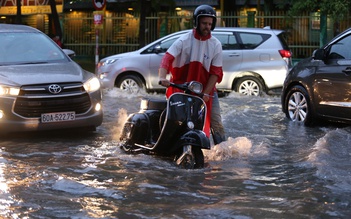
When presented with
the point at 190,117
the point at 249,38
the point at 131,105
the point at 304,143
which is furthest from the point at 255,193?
the point at 249,38

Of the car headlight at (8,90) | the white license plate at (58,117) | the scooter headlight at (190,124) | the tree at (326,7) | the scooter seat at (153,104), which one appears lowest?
the white license plate at (58,117)

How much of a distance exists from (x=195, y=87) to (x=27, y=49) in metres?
4.20

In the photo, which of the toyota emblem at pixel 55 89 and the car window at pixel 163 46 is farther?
the car window at pixel 163 46

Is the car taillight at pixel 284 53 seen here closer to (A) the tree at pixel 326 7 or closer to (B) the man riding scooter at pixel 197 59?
(A) the tree at pixel 326 7

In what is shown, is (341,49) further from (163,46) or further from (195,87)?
(163,46)

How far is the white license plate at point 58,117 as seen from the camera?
9.21 metres

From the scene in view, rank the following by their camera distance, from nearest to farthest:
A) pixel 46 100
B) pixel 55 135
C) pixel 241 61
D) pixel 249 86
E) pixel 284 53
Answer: pixel 46 100 → pixel 55 135 → pixel 284 53 → pixel 241 61 → pixel 249 86

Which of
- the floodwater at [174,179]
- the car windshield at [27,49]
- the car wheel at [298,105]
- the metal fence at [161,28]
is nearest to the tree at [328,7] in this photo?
the metal fence at [161,28]

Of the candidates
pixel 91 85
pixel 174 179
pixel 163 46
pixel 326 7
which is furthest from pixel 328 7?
pixel 174 179

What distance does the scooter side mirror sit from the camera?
23.3 ft

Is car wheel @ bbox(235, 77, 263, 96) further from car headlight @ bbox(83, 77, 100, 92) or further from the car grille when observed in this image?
the car grille

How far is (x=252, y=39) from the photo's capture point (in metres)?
16.1

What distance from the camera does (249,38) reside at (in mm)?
16156

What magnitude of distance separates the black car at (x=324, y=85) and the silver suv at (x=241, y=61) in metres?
4.17
